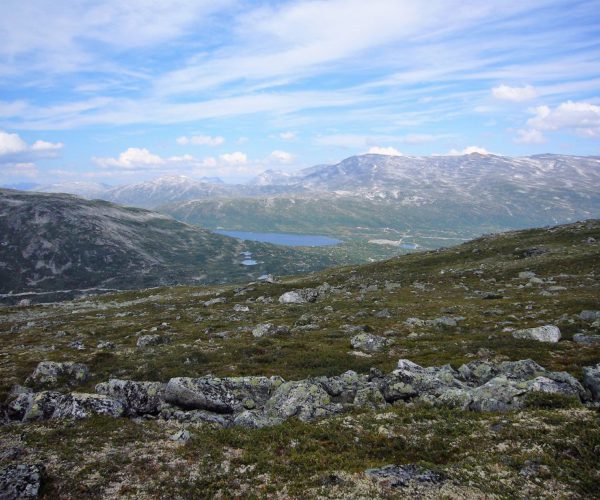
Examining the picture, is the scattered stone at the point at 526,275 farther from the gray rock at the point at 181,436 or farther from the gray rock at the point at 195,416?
the gray rock at the point at 181,436

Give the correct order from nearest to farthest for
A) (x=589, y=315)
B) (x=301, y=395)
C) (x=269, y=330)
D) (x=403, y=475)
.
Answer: (x=403, y=475)
(x=301, y=395)
(x=589, y=315)
(x=269, y=330)

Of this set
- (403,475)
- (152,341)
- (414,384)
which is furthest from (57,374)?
(403,475)

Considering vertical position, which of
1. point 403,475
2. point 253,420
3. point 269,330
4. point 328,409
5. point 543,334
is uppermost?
point 403,475

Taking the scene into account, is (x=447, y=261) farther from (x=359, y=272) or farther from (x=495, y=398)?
(x=495, y=398)

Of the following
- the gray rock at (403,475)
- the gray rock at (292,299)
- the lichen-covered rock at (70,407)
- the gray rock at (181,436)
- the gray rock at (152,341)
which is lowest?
the gray rock at (292,299)

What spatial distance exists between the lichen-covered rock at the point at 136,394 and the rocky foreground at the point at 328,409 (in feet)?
0.37

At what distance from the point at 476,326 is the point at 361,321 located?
1654cm

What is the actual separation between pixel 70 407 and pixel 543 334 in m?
43.1

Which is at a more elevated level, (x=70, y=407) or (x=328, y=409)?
(x=70, y=407)

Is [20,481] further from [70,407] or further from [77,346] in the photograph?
[77,346]

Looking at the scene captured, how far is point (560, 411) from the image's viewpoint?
2169 centimetres

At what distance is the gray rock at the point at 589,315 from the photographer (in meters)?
42.6

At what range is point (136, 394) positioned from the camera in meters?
30.0

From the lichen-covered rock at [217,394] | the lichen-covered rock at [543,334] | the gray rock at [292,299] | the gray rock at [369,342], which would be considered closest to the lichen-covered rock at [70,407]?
the lichen-covered rock at [217,394]
